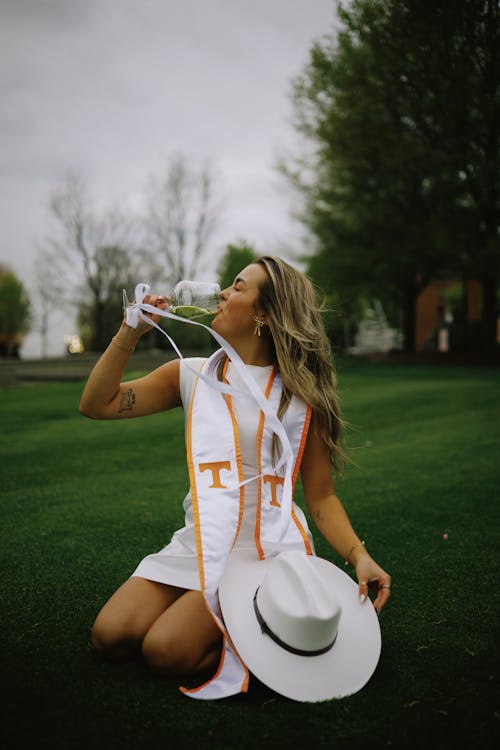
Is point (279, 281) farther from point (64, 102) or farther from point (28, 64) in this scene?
point (64, 102)

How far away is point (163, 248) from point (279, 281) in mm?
44034

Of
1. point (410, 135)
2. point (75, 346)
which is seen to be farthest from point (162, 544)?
point (75, 346)

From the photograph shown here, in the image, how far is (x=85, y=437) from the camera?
359 inches

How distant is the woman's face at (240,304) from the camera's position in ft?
9.14

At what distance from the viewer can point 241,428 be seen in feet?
8.98

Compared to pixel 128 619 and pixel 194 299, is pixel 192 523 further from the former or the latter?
pixel 194 299

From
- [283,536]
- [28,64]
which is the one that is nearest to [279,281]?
[283,536]

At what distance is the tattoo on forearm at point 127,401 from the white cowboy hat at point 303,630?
97 cm

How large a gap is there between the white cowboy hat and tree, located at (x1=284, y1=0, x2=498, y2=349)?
21.2 metres

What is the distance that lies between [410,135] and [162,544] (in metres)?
21.8

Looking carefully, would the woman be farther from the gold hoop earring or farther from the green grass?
the green grass

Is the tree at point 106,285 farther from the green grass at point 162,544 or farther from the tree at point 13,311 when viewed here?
the green grass at point 162,544

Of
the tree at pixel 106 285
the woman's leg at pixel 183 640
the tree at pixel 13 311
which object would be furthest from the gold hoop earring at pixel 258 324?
the tree at pixel 13 311

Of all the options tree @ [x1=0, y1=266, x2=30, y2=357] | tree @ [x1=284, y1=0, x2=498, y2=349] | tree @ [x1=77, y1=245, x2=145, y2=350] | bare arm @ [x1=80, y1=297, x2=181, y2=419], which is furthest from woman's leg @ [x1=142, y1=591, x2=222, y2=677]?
tree @ [x1=0, y1=266, x2=30, y2=357]
